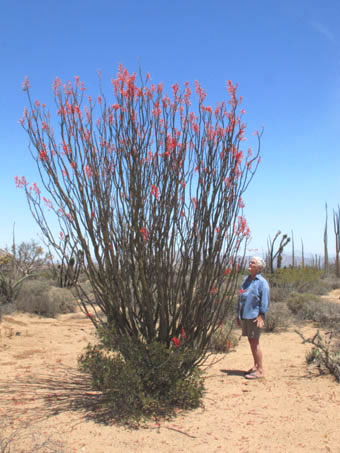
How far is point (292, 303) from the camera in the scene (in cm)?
1113

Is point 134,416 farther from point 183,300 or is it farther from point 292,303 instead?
point 292,303

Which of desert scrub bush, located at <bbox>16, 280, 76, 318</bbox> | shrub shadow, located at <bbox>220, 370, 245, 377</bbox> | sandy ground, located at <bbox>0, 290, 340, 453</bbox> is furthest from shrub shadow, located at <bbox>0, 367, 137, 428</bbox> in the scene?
desert scrub bush, located at <bbox>16, 280, 76, 318</bbox>

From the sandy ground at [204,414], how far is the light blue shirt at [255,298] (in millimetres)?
862

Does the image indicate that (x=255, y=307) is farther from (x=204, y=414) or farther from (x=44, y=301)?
(x=44, y=301)

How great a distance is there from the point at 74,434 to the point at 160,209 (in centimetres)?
219

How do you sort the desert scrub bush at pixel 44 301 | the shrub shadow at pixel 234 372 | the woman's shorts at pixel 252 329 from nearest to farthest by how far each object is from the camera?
the woman's shorts at pixel 252 329
the shrub shadow at pixel 234 372
the desert scrub bush at pixel 44 301

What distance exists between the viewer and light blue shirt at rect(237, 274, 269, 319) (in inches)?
216

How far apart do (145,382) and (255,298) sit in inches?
77.1

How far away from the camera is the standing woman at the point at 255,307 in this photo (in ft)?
17.9

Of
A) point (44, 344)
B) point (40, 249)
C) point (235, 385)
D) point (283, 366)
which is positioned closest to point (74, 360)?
point (44, 344)

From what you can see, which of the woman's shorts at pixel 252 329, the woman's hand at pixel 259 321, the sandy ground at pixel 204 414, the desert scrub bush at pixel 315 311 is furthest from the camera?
the desert scrub bush at pixel 315 311

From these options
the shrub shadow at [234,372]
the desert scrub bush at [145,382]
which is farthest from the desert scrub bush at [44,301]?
the desert scrub bush at [145,382]

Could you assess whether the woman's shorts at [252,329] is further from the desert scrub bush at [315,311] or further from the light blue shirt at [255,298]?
the desert scrub bush at [315,311]

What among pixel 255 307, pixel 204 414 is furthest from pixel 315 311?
pixel 204 414
